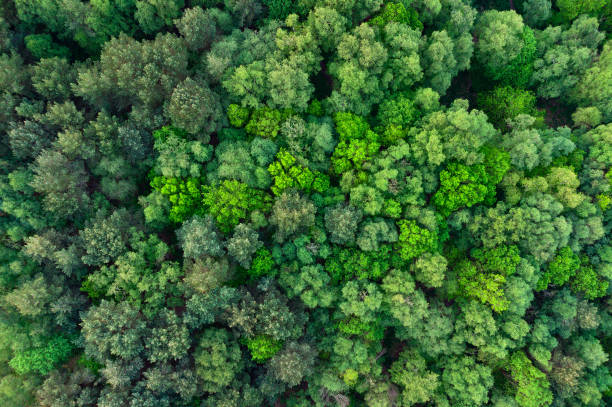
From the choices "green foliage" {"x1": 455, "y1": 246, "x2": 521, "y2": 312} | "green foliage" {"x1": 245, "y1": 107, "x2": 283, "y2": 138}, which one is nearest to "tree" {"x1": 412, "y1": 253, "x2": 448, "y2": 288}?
"green foliage" {"x1": 455, "y1": 246, "x2": 521, "y2": 312}

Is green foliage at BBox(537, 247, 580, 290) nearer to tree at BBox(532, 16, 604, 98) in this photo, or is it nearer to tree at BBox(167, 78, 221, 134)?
tree at BBox(532, 16, 604, 98)

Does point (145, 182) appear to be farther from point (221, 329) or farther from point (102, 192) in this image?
point (221, 329)

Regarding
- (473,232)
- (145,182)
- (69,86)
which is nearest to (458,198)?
(473,232)

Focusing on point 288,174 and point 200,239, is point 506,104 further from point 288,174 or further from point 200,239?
point 200,239

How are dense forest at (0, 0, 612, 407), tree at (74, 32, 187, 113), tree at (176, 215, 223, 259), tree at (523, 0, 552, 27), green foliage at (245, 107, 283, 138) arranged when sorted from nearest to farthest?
1. tree at (176, 215, 223, 259)
2. dense forest at (0, 0, 612, 407)
3. tree at (74, 32, 187, 113)
4. green foliage at (245, 107, 283, 138)
5. tree at (523, 0, 552, 27)

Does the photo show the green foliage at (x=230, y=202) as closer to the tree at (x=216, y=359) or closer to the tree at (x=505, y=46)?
the tree at (x=216, y=359)

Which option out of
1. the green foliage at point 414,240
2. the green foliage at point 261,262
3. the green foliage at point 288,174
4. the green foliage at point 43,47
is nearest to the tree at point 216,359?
the green foliage at point 261,262

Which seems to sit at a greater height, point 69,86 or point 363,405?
point 69,86

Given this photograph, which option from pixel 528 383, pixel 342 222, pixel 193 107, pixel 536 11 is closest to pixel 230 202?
pixel 193 107

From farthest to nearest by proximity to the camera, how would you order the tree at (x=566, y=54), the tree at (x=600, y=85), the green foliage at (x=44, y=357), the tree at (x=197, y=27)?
the tree at (x=566, y=54) → the tree at (x=600, y=85) → the tree at (x=197, y=27) → the green foliage at (x=44, y=357)
